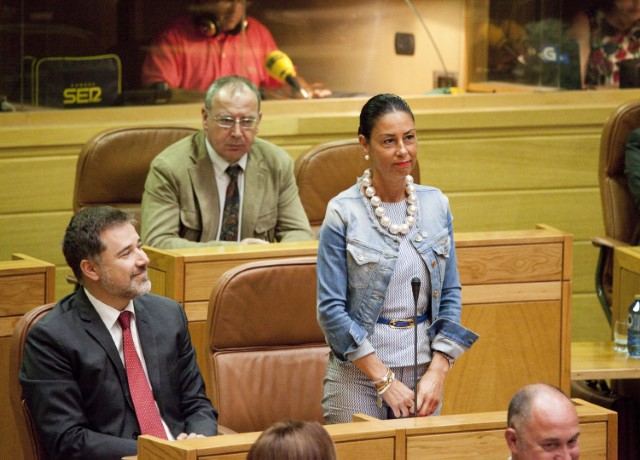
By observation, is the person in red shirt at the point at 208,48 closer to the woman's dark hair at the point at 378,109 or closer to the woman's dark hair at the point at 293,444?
the woman's dark hair at the point at 378,109

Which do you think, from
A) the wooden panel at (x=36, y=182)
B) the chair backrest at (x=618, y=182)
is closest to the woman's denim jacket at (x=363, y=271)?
the chair backrest at (x=618, y=182)

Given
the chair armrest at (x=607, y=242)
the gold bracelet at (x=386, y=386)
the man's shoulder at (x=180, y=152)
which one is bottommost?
the gold bracelet at (x=386, y=386)

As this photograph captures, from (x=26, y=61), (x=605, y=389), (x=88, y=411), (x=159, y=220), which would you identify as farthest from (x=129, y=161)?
(x=605, y=389)

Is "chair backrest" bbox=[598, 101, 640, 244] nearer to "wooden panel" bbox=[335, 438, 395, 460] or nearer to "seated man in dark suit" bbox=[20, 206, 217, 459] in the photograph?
"seated man in dark suit" bbox=[20, 206, 217, 459]

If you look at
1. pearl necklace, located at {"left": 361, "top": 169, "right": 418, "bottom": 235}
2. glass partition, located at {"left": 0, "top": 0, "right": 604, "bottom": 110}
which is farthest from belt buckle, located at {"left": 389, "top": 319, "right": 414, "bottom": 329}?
glass partition, located at {"left": 0, "top": 0, "right": 604, "bottom": 110}

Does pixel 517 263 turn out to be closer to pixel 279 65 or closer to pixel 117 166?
pixel 117 166

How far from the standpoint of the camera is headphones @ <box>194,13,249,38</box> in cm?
541

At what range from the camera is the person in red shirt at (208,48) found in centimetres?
534

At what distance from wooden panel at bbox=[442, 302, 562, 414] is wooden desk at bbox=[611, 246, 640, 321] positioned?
2.23 feet

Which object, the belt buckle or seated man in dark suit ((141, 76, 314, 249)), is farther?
seated man in dark suit ((141, 76, 314, 249))

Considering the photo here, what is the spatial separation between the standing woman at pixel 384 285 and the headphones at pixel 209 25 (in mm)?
2531

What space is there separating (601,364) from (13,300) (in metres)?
1.94

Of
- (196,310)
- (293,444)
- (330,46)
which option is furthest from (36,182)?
(293,444)

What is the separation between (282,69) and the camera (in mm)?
5551
